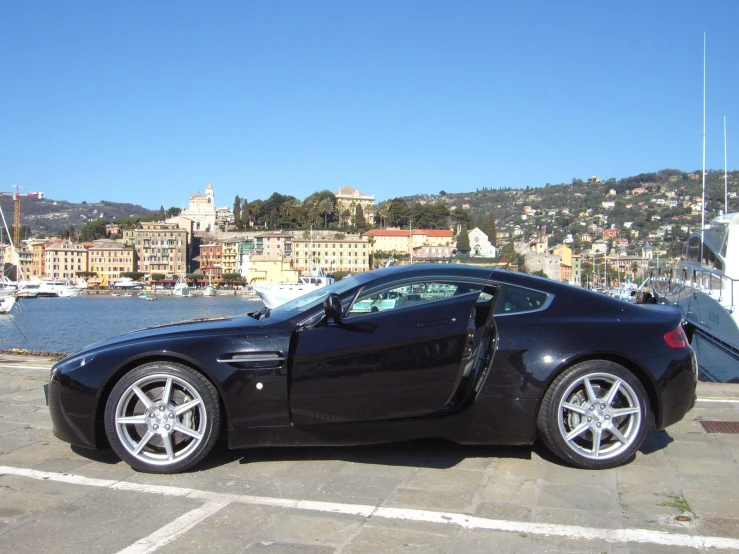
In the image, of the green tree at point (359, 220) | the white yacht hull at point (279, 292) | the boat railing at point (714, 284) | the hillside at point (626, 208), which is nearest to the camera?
the boat railing at point (714, 284)

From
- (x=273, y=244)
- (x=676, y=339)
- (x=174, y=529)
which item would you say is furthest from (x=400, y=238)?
(x=174, y=529)

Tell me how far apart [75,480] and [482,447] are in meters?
2.55

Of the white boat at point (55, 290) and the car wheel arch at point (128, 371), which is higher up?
the car wheel arch at point (128, 371)

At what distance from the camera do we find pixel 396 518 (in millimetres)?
3334

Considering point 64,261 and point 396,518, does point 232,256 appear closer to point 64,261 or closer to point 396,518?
point 64,261

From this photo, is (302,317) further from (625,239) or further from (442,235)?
(442,235)

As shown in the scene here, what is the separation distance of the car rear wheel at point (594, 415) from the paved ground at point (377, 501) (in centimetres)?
12

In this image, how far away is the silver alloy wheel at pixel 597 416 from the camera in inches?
163

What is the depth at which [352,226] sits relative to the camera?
18612cm

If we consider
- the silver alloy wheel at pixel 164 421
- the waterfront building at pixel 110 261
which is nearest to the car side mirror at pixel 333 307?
the silver alloy wheel at pixel 164 421

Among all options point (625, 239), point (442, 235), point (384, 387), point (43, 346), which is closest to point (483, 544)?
point (384, 387)

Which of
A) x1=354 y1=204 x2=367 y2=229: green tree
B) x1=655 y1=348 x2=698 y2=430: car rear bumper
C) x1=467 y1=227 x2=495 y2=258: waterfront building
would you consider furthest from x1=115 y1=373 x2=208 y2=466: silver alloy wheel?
x1=354 y1=204 x2=367 y2=229: green tree

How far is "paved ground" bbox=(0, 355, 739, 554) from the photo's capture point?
10.0ft

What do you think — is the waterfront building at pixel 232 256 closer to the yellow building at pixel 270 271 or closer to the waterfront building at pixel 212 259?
the waterfront building at pixel 212 259
